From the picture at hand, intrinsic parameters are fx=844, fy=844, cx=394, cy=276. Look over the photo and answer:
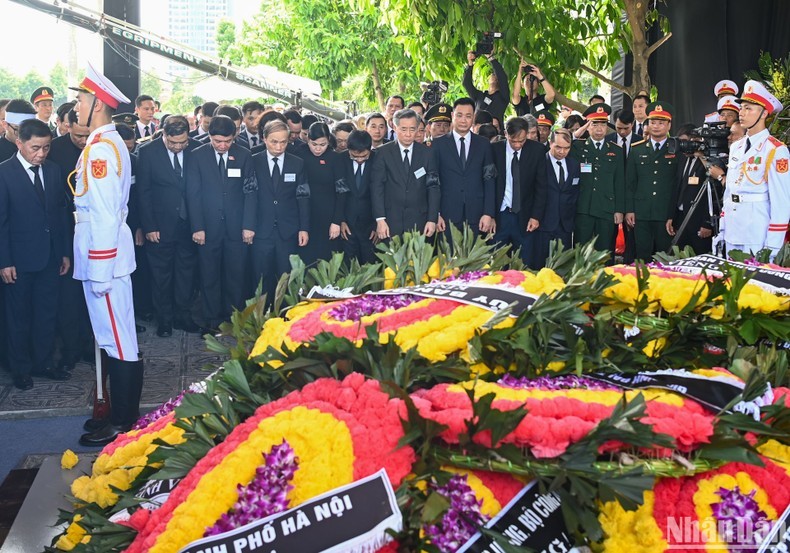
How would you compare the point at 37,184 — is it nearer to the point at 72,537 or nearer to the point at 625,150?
the point at 72,537

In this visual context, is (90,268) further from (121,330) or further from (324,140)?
(324,140)

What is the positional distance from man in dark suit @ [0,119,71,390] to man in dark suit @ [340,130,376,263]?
237 centimetres

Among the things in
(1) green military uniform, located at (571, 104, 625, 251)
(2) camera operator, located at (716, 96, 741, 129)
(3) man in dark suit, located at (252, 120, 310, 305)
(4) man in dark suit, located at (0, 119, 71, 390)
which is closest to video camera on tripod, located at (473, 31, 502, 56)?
(1) green military uniform, located at (571, 104, 625, 251)

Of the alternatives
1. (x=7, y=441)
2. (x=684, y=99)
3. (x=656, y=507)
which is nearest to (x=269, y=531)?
(x=656, y=507)

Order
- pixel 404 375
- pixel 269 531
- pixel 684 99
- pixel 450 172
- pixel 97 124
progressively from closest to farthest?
1. pixel 269 531
2. pixel 404 375
3. pixel 97 124
4. pixel 450 172
5. pixel 684 99

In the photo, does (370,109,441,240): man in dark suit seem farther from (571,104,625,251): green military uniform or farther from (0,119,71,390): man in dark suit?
(0,119,71,390): man in dark suit

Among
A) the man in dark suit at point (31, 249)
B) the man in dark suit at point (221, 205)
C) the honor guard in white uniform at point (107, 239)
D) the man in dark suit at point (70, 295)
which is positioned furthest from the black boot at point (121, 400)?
the man in dark suit at point (221, 205)

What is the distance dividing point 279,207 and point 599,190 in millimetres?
2848

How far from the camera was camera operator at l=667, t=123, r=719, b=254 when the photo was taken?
286 inches

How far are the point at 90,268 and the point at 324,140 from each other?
11.0 ft

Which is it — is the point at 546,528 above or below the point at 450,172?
below

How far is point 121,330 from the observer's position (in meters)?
3.99

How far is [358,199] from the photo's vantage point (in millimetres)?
7074

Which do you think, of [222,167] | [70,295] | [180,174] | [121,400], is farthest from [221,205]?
[121,400]
